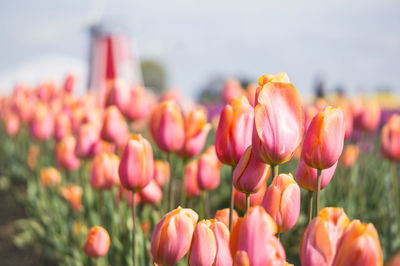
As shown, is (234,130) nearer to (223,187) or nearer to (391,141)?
(391,141)

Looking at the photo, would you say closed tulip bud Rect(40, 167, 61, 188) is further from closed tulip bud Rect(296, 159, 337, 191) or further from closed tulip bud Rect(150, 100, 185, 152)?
closed tulip bud Rect(296, 159, 337, 191)

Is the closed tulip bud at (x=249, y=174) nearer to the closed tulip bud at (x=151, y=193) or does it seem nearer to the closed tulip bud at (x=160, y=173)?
the closed tulip bud at (x=151, y=193)

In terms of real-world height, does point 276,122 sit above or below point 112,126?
above

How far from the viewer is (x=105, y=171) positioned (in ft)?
6.28

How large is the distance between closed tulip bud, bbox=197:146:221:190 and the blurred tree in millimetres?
34718

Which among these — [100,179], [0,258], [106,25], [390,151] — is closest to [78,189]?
[100,179]

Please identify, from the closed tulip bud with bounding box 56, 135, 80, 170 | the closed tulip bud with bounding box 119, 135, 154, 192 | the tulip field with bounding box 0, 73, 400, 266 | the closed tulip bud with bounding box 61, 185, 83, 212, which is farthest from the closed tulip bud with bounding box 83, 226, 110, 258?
the closed tulip bud with bounding box 56, 135, 80, 170

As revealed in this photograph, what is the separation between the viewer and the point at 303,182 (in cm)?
105

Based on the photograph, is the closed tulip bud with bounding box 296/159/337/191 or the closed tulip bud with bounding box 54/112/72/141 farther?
the closed tulip bud with bounding box 54/112/72/141

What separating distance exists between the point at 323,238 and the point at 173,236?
1.12 ft

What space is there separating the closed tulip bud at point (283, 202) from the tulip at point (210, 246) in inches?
4.5

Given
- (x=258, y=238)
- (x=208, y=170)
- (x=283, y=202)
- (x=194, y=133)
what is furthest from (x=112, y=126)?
(x=258, y=238)

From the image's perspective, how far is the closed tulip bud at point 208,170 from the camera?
1.58 metres

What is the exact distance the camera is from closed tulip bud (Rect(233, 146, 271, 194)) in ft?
A: 3.09
